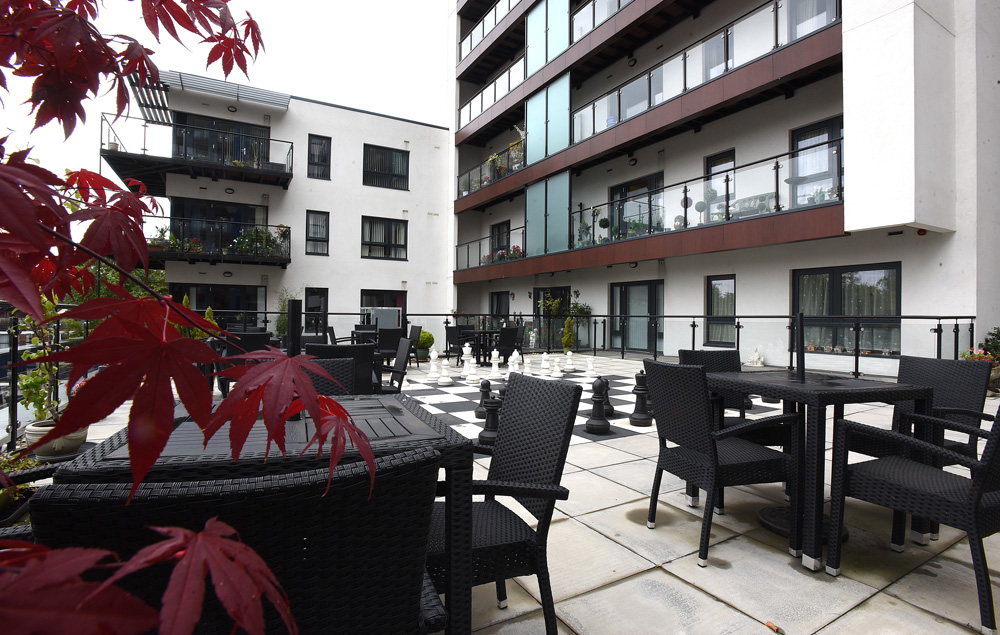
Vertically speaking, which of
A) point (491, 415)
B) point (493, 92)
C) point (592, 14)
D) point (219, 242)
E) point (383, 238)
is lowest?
point (491, 415)

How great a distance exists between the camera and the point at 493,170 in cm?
1731

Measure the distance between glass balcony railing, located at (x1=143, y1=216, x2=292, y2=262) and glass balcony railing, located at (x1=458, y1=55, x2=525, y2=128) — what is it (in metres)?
8.15

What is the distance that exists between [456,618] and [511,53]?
19.9 meters

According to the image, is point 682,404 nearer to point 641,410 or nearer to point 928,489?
point 928,489

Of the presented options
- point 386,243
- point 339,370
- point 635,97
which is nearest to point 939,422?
point 339,370

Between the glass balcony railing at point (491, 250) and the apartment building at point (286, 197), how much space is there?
1051 mm

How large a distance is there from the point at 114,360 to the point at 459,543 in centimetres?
107

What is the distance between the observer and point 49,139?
41.0 inches

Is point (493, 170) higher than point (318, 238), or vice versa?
point (493, 170)

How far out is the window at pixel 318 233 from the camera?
57.0ft

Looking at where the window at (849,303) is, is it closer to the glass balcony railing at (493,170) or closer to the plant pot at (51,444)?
the glass balcony railing at (493,170)

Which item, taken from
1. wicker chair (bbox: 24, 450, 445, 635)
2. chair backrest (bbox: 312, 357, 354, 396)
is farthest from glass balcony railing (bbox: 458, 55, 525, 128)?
wicker chair (bbox: 24, 450, 445, 635)

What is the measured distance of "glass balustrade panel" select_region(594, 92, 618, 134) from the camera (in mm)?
12469

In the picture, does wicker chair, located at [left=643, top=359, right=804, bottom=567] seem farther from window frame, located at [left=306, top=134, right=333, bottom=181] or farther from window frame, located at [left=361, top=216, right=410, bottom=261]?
window frame, located at [left=306, top=134, right=333, bottom=181]
